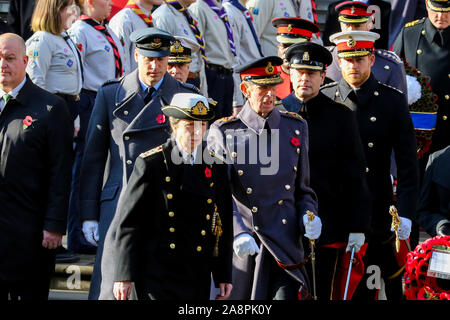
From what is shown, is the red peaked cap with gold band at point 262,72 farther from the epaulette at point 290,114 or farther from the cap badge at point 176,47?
the cap badge at point 176,47

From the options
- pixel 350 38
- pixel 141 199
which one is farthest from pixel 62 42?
pixel 141 199

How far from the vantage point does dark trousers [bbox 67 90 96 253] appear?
32.4ft

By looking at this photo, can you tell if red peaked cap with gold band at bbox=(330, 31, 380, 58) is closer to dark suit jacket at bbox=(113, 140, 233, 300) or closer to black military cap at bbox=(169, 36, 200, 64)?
black military cap at bbox=(169, 36, 200, 64)

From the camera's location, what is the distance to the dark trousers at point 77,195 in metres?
9.89

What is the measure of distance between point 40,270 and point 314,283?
2.03 meters

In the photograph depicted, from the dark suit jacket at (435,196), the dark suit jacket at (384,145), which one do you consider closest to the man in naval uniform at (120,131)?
the dark suit jacket at (384,145)

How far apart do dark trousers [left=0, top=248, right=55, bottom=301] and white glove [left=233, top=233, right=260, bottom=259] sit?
1.64m

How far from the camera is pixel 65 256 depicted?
9.73 metres

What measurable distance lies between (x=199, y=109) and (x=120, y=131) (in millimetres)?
1082

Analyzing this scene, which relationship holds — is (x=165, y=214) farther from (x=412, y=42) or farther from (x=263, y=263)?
(x=412, y=42)

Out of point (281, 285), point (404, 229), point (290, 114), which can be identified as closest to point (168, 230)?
point (281, 285)

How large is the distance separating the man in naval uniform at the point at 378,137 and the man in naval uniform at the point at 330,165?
39cm

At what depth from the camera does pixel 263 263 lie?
24.7 feet

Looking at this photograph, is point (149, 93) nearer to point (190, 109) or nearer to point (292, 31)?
point (190, 109)
